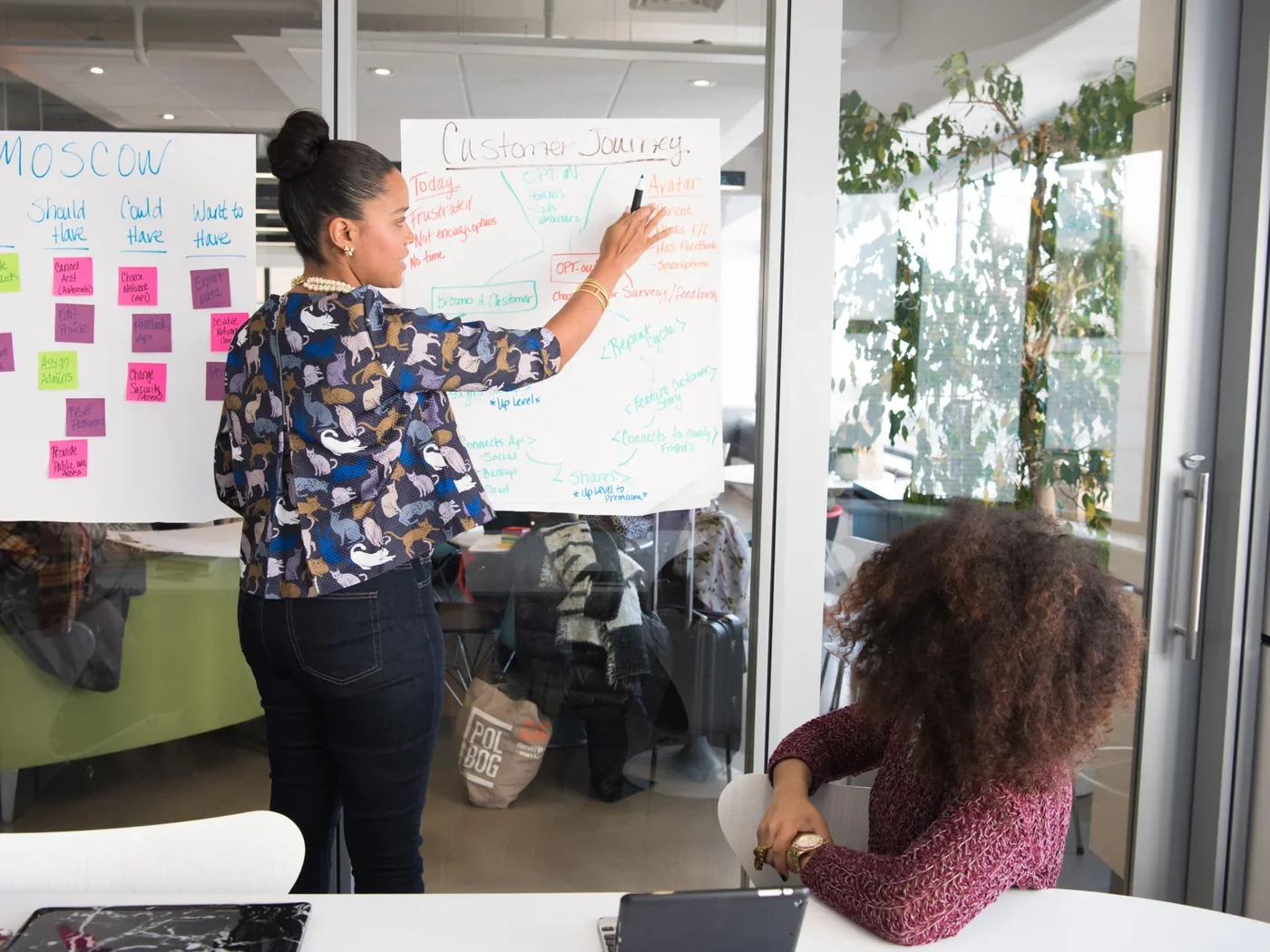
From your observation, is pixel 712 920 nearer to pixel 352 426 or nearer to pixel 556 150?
pixel 352 426

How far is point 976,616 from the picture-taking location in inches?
46.2

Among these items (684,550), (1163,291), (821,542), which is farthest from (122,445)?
(1163,291)

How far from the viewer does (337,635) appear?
1.73 metres

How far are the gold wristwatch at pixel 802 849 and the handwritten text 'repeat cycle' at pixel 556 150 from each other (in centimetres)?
142

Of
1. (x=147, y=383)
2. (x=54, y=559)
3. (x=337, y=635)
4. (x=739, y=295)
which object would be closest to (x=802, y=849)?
(x=337, y=635)

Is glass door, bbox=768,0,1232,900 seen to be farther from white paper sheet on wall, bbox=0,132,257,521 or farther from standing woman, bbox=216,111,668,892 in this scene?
white paper sheet on wall, bbox=0,132,257,521

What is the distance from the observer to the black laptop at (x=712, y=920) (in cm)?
100

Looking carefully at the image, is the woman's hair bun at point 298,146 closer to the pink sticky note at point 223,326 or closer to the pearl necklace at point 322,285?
the pearl necklace at point 322,285

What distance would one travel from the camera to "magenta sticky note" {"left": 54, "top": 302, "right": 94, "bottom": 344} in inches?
90.4

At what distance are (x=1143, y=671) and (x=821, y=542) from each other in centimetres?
78

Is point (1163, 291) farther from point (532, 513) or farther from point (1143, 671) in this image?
point (532, 513)

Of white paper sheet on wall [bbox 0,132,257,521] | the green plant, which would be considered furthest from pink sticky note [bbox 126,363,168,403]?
the green plant

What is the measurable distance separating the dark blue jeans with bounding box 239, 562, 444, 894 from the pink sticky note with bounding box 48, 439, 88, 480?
0.76m

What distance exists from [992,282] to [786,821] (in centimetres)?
143
